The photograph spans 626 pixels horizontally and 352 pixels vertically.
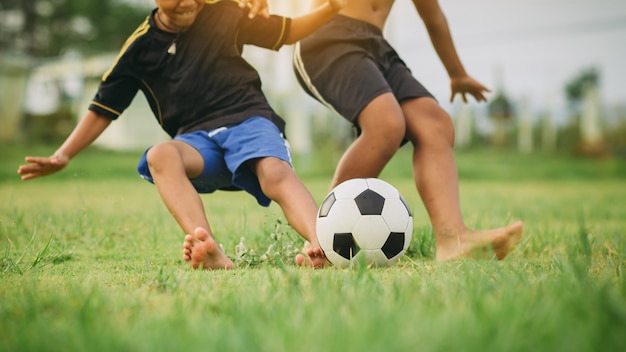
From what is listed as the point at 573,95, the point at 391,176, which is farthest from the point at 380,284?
the point at 573,95

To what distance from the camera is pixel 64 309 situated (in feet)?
5.48

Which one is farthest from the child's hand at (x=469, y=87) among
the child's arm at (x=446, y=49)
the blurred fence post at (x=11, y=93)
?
the blurred fence post at (x=11, y=93)

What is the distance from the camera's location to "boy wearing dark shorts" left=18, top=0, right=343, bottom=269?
3041 millimetres

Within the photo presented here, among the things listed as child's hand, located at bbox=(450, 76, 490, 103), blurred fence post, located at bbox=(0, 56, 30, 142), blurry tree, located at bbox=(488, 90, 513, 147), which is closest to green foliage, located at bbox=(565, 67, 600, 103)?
blurry tree, located at bbox=(488, 90, 513, 147)

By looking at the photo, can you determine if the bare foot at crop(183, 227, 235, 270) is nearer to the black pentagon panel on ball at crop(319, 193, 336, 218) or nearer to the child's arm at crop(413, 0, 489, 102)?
the black pentagon panel on ball at crop(319, 193, 336, 218)

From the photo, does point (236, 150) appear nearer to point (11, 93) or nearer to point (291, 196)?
point (291, 196)

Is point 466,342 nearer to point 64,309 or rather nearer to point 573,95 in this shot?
point 64,309

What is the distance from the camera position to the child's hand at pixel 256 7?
322 centimetres

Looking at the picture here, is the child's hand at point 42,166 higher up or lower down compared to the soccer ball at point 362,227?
lower down

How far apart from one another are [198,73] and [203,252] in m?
1.06

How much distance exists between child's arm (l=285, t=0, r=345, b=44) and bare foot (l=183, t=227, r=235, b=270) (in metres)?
1.25

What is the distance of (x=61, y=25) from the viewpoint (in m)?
34.5

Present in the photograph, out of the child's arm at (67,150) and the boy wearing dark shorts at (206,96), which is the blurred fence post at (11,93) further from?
the boy wearing dark shorts at (206,96)

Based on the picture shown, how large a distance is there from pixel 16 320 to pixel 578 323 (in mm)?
1336
